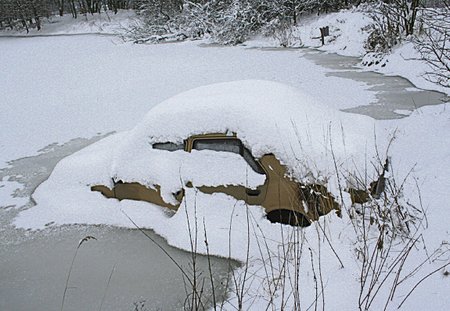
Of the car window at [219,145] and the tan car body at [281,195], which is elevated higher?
the car window at [219,145]

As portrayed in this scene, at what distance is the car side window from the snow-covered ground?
20.9 inches

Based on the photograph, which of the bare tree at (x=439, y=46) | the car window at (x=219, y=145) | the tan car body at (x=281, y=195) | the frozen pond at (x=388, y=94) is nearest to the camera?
the tan car body at (x=281, y=195)

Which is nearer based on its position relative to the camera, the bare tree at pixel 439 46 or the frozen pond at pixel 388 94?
the bare tree at pixel 439 46

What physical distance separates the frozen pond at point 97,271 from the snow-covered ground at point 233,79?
229 mm

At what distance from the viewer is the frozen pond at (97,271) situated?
4281 millimetres

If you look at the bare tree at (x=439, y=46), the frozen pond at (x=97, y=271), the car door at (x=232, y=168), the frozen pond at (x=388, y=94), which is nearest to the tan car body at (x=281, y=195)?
the car door at (x=232, y=168)

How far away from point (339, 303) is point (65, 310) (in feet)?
9.34

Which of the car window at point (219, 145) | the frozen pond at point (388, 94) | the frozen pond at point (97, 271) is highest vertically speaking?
the car window at point (219, 145)

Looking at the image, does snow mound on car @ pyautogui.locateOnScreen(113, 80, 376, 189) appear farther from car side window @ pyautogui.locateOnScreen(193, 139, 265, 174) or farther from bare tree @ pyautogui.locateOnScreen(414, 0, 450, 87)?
bare tree @ pyautogui.locateOnScreen(414, 0, 450, 87)

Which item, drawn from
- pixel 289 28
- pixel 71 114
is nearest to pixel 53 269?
pixel 71 114

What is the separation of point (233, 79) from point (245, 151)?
401 inches

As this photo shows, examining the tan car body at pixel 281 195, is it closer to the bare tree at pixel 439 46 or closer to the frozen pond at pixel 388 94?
the bare tree at pixel 439 46

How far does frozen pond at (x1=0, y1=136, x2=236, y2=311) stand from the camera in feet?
14.0

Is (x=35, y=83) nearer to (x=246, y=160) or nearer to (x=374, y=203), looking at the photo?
(x=246, y=160)
